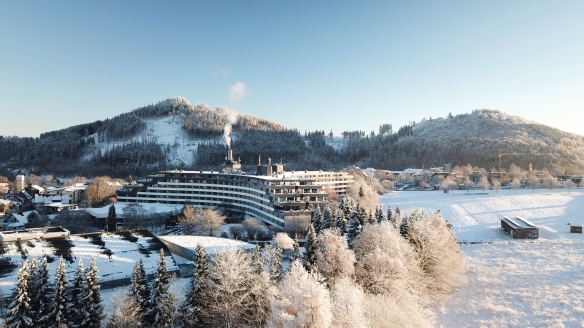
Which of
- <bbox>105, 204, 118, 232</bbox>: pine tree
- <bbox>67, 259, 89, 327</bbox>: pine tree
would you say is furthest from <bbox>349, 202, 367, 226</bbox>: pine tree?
<bbox>105, 204, 118, 232</bbox>: pine tree

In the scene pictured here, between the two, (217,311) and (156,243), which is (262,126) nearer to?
(156,243)

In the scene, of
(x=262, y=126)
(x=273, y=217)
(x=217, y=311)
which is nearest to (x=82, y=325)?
(x=217, y=311)

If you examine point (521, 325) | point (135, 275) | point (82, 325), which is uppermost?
point (135, 275)

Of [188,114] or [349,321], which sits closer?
[349,321]

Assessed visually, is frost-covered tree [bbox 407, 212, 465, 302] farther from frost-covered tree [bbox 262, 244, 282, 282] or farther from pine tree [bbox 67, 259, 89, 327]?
pine tree [bbox 67, 259, 89, 327]

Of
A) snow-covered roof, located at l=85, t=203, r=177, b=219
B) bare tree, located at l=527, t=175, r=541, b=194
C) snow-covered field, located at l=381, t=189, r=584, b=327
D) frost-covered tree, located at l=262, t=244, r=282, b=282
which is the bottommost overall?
snow-covered field, located at l=381, t=189, r=584, b=327

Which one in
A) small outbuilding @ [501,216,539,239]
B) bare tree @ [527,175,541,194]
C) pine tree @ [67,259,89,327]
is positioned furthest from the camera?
bare tree @ [527,175,541,194]

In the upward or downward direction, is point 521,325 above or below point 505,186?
below

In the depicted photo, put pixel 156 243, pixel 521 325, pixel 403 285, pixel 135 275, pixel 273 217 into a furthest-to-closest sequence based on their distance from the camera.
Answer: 1. pixel 273 217
2. pixel 156 243
3. pixel 403 285
4. pixel 521 325
5. pixel 135 275

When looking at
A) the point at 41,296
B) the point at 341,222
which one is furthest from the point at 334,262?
the point at 41,296
